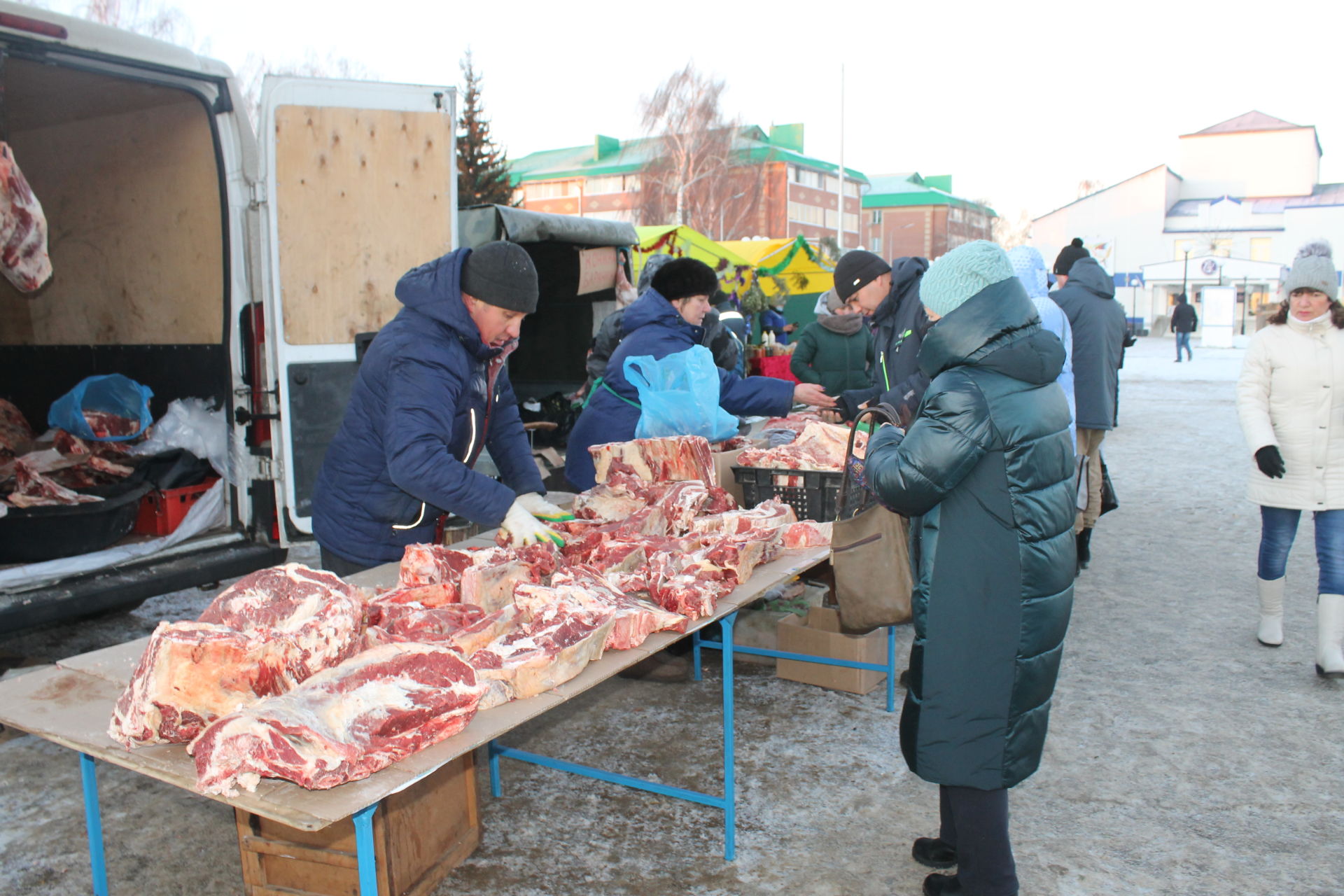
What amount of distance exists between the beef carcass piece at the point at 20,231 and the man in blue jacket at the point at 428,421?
2.03 metres

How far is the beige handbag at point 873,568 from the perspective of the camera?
285cm

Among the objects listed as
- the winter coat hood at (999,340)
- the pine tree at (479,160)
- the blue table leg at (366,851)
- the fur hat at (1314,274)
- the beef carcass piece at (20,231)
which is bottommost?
the blue table leg at (366,851)

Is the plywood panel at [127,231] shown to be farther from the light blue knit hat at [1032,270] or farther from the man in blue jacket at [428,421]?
the light blue knit hat at [1032,270]

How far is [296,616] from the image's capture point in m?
2.47

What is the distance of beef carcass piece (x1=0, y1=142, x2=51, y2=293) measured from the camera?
417cm

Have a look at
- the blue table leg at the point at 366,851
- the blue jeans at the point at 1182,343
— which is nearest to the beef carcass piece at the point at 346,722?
the blue table leg at the point at 366,851

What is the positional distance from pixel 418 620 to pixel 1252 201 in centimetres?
6429

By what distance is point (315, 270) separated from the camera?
4738mm

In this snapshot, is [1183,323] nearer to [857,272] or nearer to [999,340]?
[857,272]

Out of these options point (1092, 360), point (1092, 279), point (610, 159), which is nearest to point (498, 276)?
point (1092, 360)

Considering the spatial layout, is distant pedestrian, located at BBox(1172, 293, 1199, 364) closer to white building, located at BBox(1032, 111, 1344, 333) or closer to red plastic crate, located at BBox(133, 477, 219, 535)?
white building, located at BBox(1032, 111, 1344, 333)

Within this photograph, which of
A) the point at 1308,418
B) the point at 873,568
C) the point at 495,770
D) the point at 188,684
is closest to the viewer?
the point at 188,684

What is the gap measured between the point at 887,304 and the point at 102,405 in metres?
4.59

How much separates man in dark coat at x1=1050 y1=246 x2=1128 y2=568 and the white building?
37169 mm
